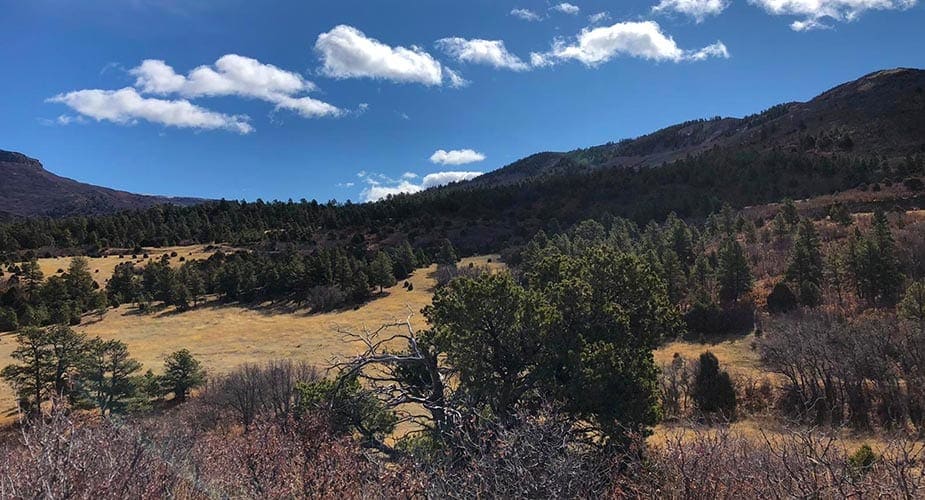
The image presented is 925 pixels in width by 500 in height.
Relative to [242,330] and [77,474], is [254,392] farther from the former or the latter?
[242,330]

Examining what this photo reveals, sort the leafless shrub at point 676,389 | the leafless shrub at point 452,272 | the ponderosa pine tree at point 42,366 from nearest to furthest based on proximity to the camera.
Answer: the leafless shrub at point 676,389 < the ponderosa pine tree at point 42,366 < the leafless shrub at point 452,272

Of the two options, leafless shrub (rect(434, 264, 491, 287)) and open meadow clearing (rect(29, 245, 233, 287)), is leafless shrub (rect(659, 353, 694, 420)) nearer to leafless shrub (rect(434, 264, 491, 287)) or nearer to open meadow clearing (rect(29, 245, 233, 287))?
leafless shrub (rect(434, 264, 491, 287))

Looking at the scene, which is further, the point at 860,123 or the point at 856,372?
the point at 860,123

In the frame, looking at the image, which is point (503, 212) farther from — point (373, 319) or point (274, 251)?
point (373, 319)

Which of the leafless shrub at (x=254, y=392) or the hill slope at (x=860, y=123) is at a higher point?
the hill slope at (x=860, y=123)

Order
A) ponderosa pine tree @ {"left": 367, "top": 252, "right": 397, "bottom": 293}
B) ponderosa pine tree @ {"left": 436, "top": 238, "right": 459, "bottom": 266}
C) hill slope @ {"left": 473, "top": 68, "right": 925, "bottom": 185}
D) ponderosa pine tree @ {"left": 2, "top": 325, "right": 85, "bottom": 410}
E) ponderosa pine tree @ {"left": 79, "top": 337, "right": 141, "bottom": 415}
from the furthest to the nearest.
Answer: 1. hill slope @ {"left": 473, "top": 68, "right": 925, "bottom": 185}
2. ponderosa pine tree @ {"left": 436, "top": 238, "right": 459, "bottom": 266}
3. ponderosa pine tree @ {"left": 367, "top": 252, "right": 397, "bottom": 293}
4. ponderosa pine tree @ {"left": 2, "top": 325, "right": 85, "bottom": 410}
5. ponderosa pine tree @ {"left": 79, "top": 337, "right": 141, "bottom": 415}

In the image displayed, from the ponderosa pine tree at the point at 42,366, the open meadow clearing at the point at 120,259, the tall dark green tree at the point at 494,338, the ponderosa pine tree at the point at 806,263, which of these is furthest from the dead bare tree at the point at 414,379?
the open meadow clearing at the point at 120,259

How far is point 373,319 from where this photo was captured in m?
61.0

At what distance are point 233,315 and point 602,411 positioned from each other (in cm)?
6281

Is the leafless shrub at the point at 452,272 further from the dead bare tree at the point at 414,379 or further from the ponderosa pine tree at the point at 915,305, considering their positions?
the dead bare tree at the point at 414,379

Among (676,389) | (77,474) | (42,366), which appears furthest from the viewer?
(42,366)

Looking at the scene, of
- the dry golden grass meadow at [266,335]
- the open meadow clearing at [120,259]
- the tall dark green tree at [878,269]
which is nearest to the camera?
the tall dark green tree at [878,269]

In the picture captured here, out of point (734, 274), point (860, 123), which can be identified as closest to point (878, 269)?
point (734, 274)

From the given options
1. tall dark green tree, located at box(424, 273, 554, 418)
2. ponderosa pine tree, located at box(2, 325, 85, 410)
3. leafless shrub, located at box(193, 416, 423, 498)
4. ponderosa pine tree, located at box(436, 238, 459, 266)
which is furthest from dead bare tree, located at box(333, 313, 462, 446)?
ponderosa pine tree, located at box(436, 238, 459, 266)
